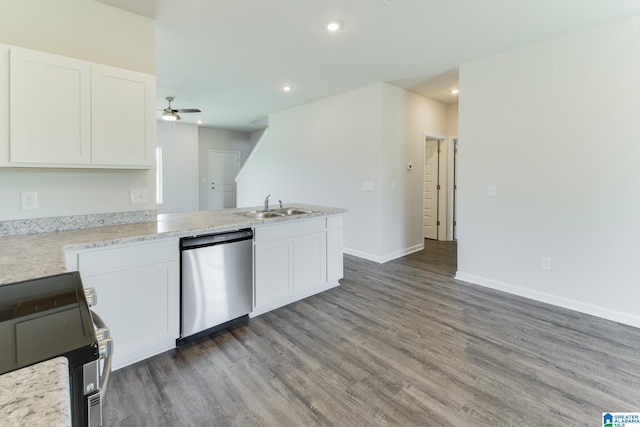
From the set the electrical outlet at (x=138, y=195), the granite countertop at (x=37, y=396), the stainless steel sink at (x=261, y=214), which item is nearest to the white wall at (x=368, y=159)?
the stainless steel sink at (x=261, y=214)

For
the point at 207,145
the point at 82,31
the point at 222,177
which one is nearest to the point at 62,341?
the point at 82,31

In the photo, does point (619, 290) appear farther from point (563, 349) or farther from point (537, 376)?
point (537, 376)

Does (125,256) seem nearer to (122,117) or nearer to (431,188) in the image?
(122,117)

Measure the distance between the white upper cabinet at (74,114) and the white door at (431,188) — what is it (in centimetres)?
493

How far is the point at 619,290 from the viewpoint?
2.76m

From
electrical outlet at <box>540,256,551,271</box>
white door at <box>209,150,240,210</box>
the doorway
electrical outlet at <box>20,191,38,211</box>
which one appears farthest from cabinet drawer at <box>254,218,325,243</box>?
white door at <box>209,150,240,210</box>

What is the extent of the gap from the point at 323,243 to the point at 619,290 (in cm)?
276

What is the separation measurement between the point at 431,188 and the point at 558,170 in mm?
3084

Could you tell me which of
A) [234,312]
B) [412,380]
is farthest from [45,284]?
[412,380]

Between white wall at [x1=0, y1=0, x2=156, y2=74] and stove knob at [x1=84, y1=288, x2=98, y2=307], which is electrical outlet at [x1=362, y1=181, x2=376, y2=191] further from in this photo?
stove knob at [x1=84, y1=288, x2=98, y2=307]

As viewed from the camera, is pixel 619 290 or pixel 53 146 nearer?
pixel 53 146

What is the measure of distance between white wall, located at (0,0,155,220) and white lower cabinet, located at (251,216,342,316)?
109cm

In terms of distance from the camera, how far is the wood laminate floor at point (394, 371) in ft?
5.48

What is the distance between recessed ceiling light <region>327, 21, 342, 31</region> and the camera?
2729 mm
